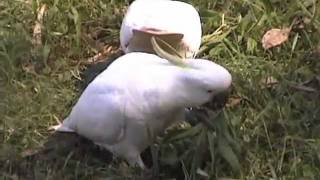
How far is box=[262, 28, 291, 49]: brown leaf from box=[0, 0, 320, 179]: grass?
0.02 meters

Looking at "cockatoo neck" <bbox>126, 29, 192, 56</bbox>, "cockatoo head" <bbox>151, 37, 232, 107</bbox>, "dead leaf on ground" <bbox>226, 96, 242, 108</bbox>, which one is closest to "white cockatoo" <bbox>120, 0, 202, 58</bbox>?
"cockatoo neck" <bbox>126, 29, 192, 56</bbox>

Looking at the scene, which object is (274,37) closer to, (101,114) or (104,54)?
(104,54)

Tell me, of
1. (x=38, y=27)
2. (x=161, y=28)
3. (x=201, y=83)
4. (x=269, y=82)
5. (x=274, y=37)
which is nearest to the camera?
(x=201, y=83)

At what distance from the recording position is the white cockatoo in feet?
8.29

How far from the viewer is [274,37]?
2.82m

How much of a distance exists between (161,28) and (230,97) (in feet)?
0.96

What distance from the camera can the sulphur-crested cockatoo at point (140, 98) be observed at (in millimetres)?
2199

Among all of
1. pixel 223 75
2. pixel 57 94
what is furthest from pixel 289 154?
pixel 57 94

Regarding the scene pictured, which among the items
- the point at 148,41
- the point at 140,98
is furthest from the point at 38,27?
the point at 140,98

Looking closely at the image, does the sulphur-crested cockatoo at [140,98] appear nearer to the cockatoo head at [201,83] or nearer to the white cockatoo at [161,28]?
the cockatoo head at [201,83]

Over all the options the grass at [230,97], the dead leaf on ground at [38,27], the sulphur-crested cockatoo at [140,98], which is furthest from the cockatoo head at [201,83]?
the dead leaf on ground at [38,27]

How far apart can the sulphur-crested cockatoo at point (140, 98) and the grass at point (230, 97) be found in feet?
0.26

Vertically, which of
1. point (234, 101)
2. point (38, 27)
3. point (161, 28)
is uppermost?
point (161, 28)

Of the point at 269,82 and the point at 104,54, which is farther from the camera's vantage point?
the point at 104,54
